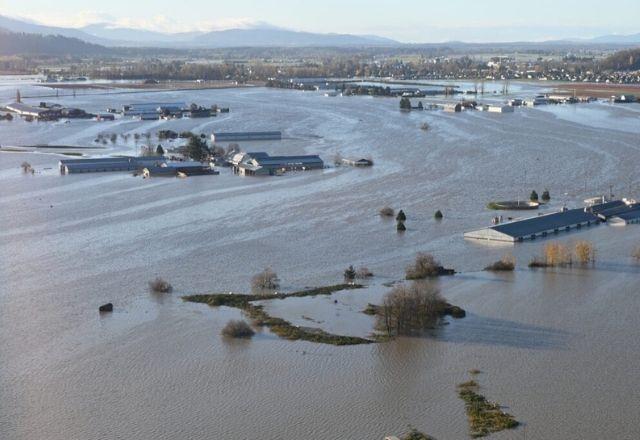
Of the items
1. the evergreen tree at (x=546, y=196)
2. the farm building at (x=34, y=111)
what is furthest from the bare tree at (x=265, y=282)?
the farm building at (x=34, y=111)

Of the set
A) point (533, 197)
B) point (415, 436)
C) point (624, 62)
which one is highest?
point (624, 62)

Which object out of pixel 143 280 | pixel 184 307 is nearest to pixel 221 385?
pixel 184 307

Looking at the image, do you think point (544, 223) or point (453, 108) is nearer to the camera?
point (544, 223)

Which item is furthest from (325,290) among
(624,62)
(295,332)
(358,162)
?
(624,62)

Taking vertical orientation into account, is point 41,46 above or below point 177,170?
above

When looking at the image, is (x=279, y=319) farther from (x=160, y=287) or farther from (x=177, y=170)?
(x=177, y=170)

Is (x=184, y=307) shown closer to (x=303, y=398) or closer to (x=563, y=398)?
(x=303, y=398)

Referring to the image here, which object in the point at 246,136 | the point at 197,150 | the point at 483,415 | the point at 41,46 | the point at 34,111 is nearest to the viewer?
the point at 483,415

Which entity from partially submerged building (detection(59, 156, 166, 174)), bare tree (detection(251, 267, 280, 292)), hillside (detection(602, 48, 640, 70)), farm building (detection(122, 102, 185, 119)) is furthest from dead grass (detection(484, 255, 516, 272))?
hillside (detection(602, 48, 640, 70))
